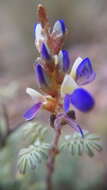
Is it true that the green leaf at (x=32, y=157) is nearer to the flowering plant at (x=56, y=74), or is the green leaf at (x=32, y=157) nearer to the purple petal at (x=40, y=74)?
the flowering plant at (x=56, y=74)

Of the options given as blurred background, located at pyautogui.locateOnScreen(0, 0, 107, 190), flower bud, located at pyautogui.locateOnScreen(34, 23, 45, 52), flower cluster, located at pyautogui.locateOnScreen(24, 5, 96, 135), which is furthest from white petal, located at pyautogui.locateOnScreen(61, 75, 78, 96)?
blurred background, located at pyautogui.locateOnScreen(0, 0, 107, 190)

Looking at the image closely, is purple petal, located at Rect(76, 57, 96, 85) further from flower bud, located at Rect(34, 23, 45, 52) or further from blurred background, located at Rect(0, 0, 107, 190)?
blurred background, located at Rect(0, 0, 107, 190)

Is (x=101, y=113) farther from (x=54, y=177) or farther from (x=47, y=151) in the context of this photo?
(x=47, y=151)

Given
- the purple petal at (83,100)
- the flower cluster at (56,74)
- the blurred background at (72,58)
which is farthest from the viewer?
the blurred background at (72,58)

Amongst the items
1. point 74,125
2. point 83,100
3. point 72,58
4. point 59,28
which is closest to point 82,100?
point 83,100

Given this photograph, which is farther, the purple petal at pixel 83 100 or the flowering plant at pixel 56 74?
the flowering plant at pixel 56 74

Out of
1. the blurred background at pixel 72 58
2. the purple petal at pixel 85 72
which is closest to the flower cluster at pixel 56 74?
the purple petal at pixel 85 72

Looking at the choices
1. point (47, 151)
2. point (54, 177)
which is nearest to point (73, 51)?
point (54, 177)
